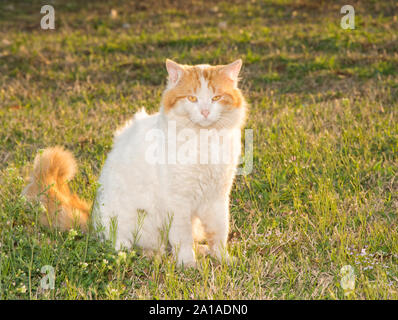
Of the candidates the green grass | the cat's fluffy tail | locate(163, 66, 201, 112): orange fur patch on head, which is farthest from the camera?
the cat's fluffy tail

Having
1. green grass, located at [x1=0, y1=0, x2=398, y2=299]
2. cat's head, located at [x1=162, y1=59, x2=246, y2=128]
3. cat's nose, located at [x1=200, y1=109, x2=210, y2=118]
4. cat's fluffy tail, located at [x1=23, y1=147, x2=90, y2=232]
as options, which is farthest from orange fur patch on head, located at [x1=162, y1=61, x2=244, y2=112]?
green grass, located at [x1=0, y1=0, x2=398, y2=299]

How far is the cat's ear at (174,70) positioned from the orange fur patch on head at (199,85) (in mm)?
26

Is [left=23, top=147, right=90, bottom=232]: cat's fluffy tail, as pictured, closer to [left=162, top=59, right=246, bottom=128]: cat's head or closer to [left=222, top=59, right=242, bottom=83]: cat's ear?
[left=162, top=59, right=246, bottom=128]: cat's head

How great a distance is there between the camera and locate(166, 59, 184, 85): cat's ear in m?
2.99

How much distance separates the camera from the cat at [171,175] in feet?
9.81

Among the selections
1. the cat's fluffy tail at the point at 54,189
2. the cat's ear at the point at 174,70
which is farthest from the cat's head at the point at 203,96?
the cat's fluffy tail at the point at 54,189

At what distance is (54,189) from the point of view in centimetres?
325

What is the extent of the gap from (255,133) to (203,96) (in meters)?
2.01

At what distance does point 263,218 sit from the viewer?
361 centimetres

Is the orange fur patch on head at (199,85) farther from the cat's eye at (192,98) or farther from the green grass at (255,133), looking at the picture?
the green grass at (255,133)

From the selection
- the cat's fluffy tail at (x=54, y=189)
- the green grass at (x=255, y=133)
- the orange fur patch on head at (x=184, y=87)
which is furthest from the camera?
the cat's fluffy tail at (x=54, y=189)

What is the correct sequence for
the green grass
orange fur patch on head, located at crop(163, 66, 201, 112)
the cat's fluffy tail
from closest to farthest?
the green grass < orange fur patch on head, located at crop(163, 66, 201, 112) < the cat's fluffy tail
